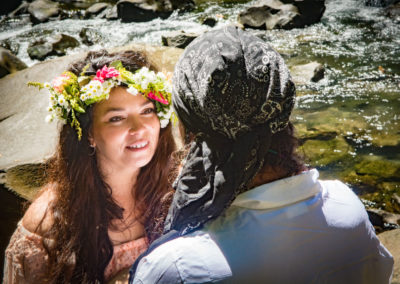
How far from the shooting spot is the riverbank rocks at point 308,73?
686 cm

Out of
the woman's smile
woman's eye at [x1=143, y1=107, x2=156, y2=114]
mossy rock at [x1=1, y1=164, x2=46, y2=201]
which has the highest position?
woman's eye at [x1=143, y1=107, x2=156, y2=114]

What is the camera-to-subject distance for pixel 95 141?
2.39 m

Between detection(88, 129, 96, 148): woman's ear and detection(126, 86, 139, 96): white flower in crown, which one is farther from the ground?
detection(126, 86, 139, 96): white flower in crown

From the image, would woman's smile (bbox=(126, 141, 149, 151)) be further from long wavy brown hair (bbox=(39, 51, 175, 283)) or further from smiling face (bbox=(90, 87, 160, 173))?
long wavy brown hair (bbox=(39, 51, 175, 283))

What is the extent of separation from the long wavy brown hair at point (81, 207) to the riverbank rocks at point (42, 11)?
479 inches

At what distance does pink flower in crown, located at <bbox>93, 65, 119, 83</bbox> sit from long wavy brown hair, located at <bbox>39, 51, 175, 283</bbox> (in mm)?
123

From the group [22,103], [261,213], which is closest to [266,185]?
[261,213]

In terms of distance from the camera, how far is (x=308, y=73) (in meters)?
6.96

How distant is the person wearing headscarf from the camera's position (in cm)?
128

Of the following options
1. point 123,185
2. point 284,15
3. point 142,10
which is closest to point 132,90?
point 123,185

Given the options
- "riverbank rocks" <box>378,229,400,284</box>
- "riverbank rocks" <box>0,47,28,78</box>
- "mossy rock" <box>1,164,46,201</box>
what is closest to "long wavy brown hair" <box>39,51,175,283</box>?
"mossy rock" <box>1,164,46,201</box>

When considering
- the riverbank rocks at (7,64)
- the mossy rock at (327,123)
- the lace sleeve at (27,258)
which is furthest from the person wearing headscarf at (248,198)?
the riverbank rocks at (7,64)

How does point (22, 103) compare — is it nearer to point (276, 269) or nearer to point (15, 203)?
point (15, 203)

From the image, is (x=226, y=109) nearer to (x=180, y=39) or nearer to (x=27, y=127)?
(x=27, y=127)
